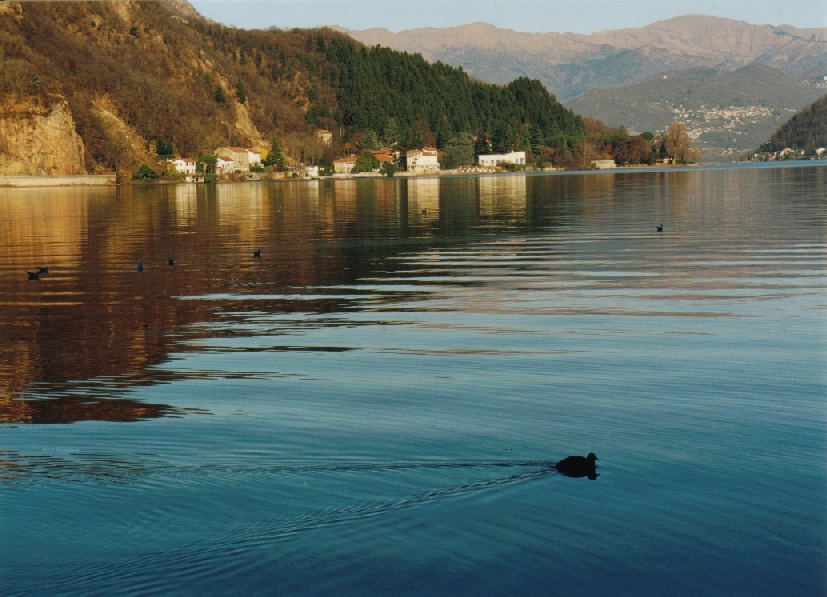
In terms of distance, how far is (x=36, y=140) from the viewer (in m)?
166

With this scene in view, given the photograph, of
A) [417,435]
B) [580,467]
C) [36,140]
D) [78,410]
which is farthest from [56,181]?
[580,467]

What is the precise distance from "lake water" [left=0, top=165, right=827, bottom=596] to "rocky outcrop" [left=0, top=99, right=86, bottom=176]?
481ft

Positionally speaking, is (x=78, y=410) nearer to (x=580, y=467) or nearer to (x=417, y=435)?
(x=417, y=435)

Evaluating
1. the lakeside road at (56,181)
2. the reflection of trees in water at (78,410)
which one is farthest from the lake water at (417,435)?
the lakeside road at (56,181)

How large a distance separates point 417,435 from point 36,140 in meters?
167

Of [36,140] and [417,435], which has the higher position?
[36,140]

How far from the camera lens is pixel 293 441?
40.7 ft

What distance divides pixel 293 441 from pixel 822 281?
725 inches

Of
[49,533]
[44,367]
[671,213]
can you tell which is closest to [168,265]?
[44,367]

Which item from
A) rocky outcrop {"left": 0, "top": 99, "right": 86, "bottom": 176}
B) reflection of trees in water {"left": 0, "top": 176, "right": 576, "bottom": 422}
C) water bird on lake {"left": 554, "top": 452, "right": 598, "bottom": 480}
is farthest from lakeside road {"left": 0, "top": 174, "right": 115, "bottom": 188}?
water bird on lake {"left": 554, "top": 452, "right": 598, "bottom": 480}

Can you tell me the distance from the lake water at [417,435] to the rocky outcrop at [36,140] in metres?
147

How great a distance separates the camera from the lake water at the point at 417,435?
9039mm

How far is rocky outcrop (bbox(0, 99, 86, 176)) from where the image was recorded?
164 metres

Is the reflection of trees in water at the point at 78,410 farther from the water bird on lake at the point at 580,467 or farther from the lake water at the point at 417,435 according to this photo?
the water bird on lake at the point at 580,467
